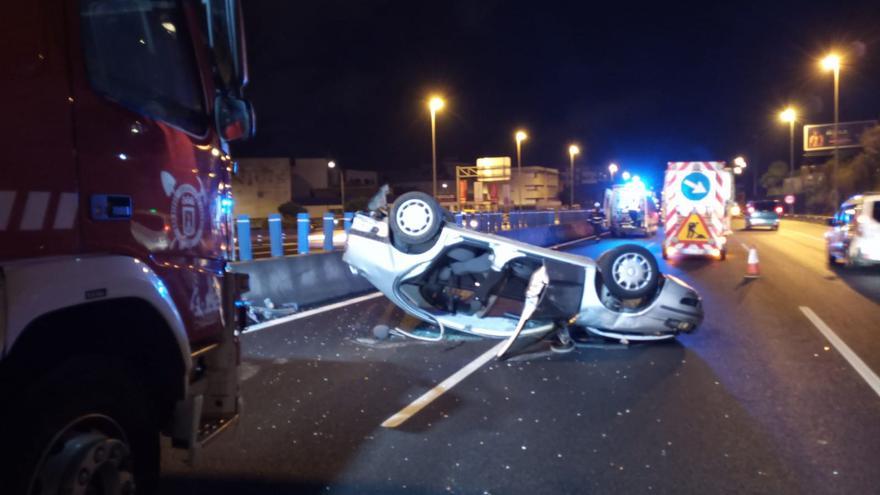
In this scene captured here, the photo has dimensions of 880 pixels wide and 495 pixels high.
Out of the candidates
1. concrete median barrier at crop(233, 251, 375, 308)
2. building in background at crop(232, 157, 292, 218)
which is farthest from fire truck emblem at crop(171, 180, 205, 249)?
building in background at crop(232, 157, 292, 218)

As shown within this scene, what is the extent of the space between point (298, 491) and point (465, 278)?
4760 millimetres

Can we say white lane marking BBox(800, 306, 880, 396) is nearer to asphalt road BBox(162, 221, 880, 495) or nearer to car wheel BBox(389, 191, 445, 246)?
asphalt road BBox(162, 221, 880, 495)

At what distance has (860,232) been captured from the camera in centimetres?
1644

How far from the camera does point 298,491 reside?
4.51 metres

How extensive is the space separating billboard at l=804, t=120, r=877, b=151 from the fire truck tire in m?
81.2

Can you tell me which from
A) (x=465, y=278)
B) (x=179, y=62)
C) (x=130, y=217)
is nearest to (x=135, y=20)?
(x=179, y=62)

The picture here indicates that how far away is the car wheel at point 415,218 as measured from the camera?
8.34 m

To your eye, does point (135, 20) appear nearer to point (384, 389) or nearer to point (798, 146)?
point (384, 389)

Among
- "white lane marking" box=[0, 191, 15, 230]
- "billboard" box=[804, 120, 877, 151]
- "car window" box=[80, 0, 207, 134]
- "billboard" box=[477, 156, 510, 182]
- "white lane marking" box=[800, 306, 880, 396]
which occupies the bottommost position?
"white lane marking" box=[800, 306, 880, 396]

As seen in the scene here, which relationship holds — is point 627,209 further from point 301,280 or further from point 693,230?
point 301,280

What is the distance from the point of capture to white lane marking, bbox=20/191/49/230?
9.22ft

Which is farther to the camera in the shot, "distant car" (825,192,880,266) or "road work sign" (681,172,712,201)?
"road work sign" (681,172,712,201)

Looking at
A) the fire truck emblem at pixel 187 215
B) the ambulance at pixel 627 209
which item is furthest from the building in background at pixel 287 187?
the fire truck emblem at pixel 187 215

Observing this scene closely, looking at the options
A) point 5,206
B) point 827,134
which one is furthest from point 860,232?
point 827,134
